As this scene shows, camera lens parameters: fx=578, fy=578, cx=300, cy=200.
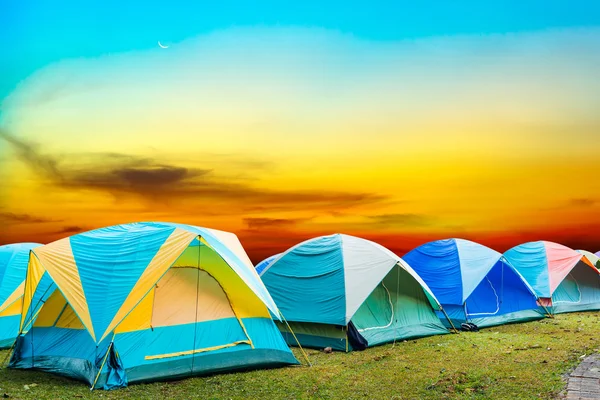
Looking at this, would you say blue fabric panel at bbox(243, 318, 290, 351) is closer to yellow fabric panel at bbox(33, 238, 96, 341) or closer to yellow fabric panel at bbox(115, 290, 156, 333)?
yellow fabric panel at bbox(115, 290, 156, 333)

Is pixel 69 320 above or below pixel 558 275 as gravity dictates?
above

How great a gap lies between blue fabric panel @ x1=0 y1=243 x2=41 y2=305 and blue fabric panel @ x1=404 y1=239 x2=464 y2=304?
439 inches

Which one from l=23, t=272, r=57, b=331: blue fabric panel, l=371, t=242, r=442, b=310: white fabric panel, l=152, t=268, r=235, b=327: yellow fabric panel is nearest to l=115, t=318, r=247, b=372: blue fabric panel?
l=152, t=268, r=235, b=327: yellow fabric panel

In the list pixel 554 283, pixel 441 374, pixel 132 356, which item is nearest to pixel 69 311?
pixel 132 356

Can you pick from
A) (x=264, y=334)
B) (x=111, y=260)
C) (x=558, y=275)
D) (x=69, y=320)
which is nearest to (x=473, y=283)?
(x=558, y=275)

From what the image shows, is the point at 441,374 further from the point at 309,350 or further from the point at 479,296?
the point at 479,296

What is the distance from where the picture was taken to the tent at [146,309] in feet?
31.5

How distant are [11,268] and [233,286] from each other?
6.60m

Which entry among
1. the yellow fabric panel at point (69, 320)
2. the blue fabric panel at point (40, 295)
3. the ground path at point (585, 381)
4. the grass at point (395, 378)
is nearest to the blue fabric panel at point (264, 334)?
the grass at point (395, 378)

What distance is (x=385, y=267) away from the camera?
13.6m

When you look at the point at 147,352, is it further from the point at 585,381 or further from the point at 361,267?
the point at 585,381

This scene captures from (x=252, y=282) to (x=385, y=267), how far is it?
3.99 metres

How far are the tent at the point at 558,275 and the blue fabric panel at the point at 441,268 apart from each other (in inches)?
170

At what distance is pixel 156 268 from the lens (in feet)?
33.1
